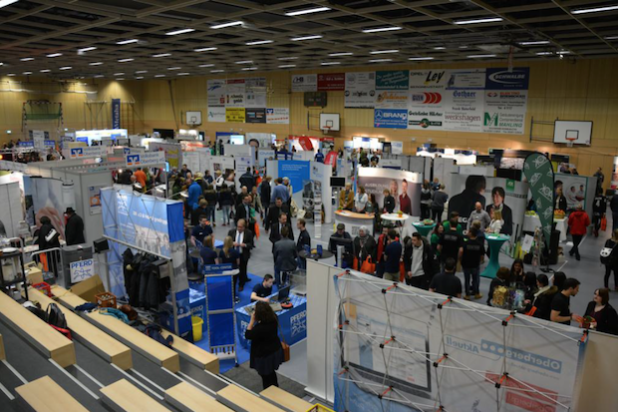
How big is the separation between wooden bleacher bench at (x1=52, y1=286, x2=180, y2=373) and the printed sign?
87 cm

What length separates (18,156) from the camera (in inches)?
705

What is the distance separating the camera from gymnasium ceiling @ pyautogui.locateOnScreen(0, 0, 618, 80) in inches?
352

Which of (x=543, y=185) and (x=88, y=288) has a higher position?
(x=543, y=185)

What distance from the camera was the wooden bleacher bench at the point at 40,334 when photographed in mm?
4430

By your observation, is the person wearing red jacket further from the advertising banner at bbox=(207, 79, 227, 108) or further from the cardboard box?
the advertising banner at bbox=(207, 79, 227, 108)

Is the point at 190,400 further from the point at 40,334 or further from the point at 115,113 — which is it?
the point at 115,113

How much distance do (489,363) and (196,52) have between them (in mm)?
15211

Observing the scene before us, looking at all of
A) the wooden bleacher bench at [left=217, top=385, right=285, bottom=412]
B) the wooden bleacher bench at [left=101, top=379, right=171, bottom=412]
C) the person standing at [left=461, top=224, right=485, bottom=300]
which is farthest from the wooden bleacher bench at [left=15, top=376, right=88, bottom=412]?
the person standing at [left=461, top=224, right=485, bottom=300]

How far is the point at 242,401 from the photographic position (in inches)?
174

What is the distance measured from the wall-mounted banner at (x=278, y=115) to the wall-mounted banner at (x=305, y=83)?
1.37 meters

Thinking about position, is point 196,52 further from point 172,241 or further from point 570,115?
point 570,115

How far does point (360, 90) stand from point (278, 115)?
571cm

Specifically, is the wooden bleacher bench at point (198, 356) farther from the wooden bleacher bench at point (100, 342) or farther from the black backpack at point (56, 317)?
the black backpack at point (56, 317)

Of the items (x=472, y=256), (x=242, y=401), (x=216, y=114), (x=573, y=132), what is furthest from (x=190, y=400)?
(x=216, y=114)
